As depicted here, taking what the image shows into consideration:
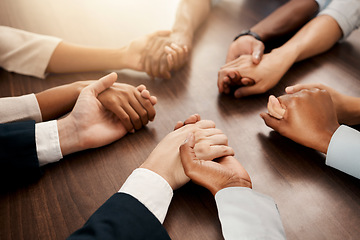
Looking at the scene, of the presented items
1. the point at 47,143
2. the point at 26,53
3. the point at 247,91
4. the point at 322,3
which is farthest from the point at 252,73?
the point at 26,53

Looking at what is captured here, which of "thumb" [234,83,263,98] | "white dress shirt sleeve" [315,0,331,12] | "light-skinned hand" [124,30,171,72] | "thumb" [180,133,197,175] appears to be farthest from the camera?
"white dress shirt sleeve" [315,0,331,12]

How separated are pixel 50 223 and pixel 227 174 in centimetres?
37

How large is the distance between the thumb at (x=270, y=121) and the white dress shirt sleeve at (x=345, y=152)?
0.41ft

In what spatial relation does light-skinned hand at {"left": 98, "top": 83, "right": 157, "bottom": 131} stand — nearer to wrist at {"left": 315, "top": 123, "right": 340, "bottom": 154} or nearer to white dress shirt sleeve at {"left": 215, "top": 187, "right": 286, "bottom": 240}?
white dress shirt sleeve at {"left": 215, "top": 187, "right": 286, "bottom": 240}

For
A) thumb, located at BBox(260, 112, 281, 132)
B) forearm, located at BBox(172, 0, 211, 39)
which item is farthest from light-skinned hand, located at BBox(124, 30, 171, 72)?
thumb, located at BBox(260, 112, 281, 132)

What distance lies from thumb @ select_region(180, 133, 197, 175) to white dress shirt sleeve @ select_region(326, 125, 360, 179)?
0.30 metres

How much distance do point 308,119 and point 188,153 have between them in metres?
0.30

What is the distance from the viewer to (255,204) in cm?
56

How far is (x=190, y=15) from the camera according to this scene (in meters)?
1.12

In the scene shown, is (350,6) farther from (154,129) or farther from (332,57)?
(154,129)

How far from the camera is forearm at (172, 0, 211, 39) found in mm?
1069

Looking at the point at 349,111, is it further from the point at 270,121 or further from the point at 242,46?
the point at 242,46

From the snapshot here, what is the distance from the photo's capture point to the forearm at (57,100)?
77 centimetres

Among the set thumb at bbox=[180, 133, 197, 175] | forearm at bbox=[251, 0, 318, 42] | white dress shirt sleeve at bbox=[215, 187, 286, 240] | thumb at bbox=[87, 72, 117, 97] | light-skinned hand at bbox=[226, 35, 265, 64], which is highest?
forearm at bbox=[251, 0, 318, 42]
